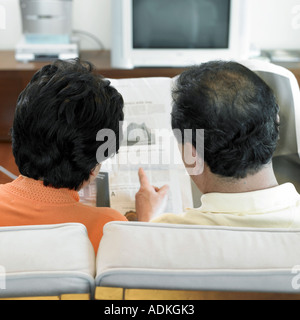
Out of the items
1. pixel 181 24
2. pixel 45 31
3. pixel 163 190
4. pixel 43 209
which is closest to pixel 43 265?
pixel 43 209

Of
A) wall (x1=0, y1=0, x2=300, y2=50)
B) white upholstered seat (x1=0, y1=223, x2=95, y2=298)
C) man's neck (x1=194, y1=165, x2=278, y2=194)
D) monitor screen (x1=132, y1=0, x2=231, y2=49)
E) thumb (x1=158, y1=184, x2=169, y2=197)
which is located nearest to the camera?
white upholstered seat (x1=0, y1=223, x2=95, y2=298)

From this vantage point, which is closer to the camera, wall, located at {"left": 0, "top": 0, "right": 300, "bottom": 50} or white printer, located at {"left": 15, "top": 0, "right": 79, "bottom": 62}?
white printer, located at {"left": 15, "top": 0, "right": 79, "bottom": 62}

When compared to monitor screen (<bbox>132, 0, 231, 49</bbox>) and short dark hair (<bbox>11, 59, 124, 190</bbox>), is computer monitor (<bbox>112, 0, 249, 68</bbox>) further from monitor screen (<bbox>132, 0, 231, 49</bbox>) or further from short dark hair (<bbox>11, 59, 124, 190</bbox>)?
short dark hair (<bbox>11, 59, 124, 190</bbox>)

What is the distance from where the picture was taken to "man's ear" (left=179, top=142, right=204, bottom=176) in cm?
104

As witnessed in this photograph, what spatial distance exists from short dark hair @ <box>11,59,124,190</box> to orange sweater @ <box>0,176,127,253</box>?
29mm

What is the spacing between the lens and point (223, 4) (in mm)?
2154

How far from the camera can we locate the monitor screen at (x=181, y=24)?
212 cm

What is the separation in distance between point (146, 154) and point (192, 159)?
0.47 metres

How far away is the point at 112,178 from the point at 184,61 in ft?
3.22

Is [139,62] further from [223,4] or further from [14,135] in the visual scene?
[14,135]

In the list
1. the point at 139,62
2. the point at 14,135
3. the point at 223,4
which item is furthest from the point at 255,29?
the point at 14,135
